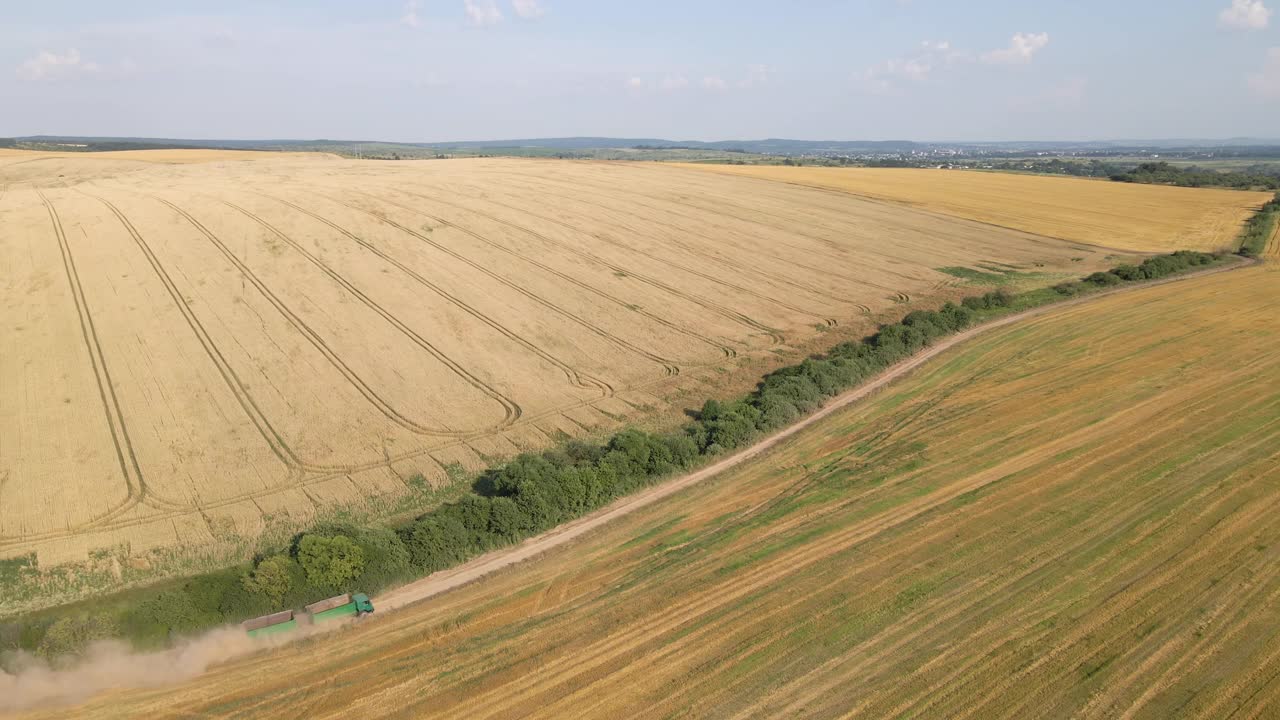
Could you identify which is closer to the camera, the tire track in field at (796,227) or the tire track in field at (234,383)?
the tire track in field at (234,383)

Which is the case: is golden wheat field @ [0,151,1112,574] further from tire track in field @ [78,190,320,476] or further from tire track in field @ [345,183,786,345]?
tire track in field @ [345,183,786,345]

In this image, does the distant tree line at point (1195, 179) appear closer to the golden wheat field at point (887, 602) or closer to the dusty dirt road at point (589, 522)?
the golden wheat field at point (887, 602)

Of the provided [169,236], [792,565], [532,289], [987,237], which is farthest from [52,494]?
[987,237]

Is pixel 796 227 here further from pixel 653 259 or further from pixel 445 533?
pixel 445 533

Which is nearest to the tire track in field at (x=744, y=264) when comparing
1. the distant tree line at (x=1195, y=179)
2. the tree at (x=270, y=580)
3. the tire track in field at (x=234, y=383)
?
the tire track in field at (x=234, y=383)

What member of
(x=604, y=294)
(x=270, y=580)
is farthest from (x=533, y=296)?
(x=270, y=580)

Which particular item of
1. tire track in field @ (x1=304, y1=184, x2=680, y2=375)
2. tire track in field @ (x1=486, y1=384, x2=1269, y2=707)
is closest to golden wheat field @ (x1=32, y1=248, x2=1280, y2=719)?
tire track in field @ (x1=486, y1=384, x2=1269, y2=707)

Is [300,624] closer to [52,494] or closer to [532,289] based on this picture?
[52,494]
